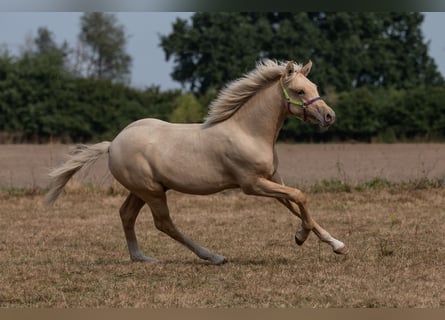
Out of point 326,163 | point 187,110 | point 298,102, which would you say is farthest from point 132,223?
point 187,110

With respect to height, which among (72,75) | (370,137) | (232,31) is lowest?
(370,137)

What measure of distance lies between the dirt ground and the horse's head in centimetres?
579

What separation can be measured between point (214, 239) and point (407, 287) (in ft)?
11.9

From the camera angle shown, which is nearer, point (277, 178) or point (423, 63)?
point (277, 178)

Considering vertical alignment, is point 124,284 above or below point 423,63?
below

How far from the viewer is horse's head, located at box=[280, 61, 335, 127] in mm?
6934

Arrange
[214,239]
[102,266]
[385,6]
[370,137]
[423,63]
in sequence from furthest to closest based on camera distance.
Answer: [423,63] → [370,137] → [214,239] → [102,266] → [385,6]

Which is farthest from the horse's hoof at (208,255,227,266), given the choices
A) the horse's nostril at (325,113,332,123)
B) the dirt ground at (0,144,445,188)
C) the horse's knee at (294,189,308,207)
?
the dirt ground at (0,144,445,188)

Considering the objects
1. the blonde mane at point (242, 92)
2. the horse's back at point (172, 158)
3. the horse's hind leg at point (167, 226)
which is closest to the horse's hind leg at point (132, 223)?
the horse's hind leg at point (167, 226)

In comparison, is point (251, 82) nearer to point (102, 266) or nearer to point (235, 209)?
point (102, 266)

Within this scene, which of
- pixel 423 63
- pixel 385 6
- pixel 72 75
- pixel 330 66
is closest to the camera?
pixel 385 6

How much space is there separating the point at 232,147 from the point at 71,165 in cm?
189

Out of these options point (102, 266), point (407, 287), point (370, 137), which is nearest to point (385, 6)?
point (407, 287)

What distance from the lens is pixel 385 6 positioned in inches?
189
